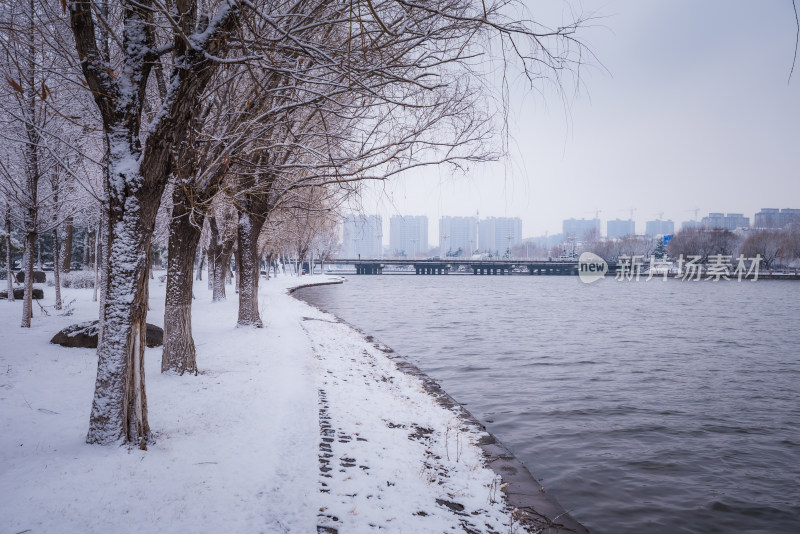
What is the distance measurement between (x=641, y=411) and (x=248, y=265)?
40.6ft

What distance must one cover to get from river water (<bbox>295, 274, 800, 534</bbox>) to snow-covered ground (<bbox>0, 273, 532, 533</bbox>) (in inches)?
78.9

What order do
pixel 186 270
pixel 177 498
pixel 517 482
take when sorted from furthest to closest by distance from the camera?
1. pixel 186 270
2. pixel 517 482
3. pixel 177 498

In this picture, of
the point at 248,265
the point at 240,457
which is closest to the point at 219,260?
the point at 248,265

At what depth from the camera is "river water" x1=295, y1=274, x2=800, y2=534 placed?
308 inches

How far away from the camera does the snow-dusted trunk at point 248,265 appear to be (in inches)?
614

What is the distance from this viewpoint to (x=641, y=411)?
12.4 meters

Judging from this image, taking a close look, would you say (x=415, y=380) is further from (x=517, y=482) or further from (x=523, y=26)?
(x=523, y=26)

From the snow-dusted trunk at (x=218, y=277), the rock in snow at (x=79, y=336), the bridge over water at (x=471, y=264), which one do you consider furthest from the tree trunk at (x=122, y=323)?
the bridge over water at (x=471, y=264)

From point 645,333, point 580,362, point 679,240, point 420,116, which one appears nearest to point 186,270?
point 420,116

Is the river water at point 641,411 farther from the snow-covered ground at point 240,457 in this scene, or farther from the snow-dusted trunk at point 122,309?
the snow-dusted trunk at point 122,309

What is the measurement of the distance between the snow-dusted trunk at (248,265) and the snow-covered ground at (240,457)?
4561 mm

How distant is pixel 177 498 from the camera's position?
4.88 m

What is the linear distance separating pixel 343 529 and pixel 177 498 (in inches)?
67.6

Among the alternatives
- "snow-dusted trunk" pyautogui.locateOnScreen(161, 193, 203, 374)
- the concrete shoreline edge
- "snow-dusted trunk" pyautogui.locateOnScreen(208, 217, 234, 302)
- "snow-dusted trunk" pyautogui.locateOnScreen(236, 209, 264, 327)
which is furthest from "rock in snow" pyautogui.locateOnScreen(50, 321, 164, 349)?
"snow-dusted trunk" pyautogui.locateOnScreen(208, 217, 234, 302)
